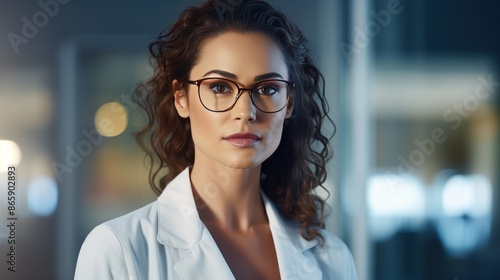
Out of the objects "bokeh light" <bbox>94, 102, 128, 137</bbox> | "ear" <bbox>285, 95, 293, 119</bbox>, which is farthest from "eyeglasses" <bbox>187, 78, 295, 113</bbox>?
"bokeh light" <bbox>94, 102, 128, 137</bbox>

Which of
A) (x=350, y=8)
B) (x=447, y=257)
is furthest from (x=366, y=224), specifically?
(x=350, y=8)

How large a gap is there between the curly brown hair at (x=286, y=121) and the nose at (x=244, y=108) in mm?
166

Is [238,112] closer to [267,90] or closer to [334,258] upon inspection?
[267,90]

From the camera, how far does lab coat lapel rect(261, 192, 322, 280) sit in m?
1.58

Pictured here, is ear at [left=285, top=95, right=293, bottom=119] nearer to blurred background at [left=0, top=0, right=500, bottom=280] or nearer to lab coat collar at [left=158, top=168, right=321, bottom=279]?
lab coat collar at [left=158, top=168, right=321, bottom=279]

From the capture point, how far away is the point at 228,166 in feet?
4.98

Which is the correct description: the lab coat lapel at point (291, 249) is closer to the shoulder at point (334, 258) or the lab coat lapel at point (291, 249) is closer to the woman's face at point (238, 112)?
the shoulder at point (334, 258)

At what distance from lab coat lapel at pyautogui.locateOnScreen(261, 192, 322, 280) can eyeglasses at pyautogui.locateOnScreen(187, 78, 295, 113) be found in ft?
0.98

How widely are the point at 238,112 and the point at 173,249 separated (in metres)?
0.35

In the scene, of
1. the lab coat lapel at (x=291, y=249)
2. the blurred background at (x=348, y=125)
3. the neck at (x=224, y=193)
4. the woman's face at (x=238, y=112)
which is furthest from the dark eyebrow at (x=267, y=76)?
the blurred background at (x=348, y=125)

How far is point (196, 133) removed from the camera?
1.55 m

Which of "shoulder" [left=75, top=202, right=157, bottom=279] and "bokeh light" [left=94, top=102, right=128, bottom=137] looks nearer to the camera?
"shoulder" [left=75, top=202, right=157, bottom=279]

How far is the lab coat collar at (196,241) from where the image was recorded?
1483 mm

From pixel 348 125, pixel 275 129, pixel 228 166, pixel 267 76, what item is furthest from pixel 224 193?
pixel 348 125
